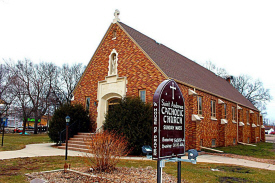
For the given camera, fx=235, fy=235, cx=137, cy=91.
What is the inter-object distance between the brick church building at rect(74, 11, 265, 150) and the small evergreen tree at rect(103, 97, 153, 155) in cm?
192

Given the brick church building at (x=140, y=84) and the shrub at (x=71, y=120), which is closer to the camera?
the brick church building at (x=140, y=84)

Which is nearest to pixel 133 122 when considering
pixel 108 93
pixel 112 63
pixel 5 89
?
pixel 108 93

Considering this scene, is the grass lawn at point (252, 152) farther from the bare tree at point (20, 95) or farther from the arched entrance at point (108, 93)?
the bare tree at point (20, 95)

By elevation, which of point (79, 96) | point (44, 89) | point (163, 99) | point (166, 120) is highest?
point (44, 89)

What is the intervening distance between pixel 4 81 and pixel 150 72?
30.1 metres

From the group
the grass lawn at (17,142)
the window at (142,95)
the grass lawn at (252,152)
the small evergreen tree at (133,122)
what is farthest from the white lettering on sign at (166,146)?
the grass lawn at (252,152)

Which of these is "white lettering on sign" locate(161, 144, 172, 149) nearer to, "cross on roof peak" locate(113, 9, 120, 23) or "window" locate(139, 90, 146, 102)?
"window" locate(139, 90, 146, 102)

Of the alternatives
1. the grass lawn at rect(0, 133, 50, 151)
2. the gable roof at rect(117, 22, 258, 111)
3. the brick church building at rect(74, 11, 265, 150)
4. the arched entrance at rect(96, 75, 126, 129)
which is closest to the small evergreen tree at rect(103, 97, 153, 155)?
the brick church building at rect(74, 11, 265, 150)

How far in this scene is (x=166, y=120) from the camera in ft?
14.8

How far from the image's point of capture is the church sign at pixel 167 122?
429 cm

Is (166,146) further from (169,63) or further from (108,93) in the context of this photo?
(169,63)

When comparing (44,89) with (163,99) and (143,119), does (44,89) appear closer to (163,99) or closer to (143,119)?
(143,119)

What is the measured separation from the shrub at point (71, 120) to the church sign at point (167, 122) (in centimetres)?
1308

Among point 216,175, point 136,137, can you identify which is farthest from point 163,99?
point 136,137
